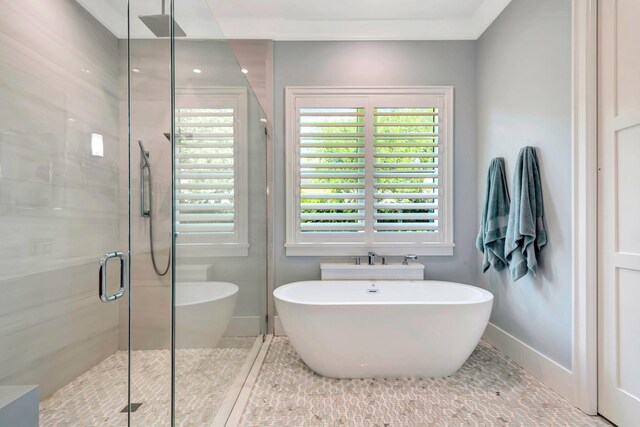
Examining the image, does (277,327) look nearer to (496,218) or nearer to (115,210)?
(115,210)

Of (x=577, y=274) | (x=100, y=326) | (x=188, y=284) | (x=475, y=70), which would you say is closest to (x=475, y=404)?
(x=577, y=274)

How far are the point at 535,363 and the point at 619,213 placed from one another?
1.10 metres

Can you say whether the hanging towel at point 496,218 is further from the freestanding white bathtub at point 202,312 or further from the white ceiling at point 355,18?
the freestanding white bathtub at point 202,312

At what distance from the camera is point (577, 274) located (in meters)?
1.72

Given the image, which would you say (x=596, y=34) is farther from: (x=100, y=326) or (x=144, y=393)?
(x=100, y=326)

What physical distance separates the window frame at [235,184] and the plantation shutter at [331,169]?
0.79 meters

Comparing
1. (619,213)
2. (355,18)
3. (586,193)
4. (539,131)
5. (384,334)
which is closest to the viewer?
(619,213)

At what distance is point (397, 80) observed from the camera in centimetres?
273

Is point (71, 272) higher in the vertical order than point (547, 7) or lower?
lower

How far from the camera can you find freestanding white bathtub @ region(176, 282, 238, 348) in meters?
1.19

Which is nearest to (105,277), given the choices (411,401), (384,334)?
(384,334)

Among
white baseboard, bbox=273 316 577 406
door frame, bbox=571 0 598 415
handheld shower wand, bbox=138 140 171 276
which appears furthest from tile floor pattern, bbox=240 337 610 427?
handheld shower wand, bbox=138 140 171 276

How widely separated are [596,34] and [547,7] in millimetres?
431

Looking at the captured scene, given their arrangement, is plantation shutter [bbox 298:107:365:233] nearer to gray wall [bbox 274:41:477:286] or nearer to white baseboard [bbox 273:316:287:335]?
gray wall [bbox 274:41:477:286]
